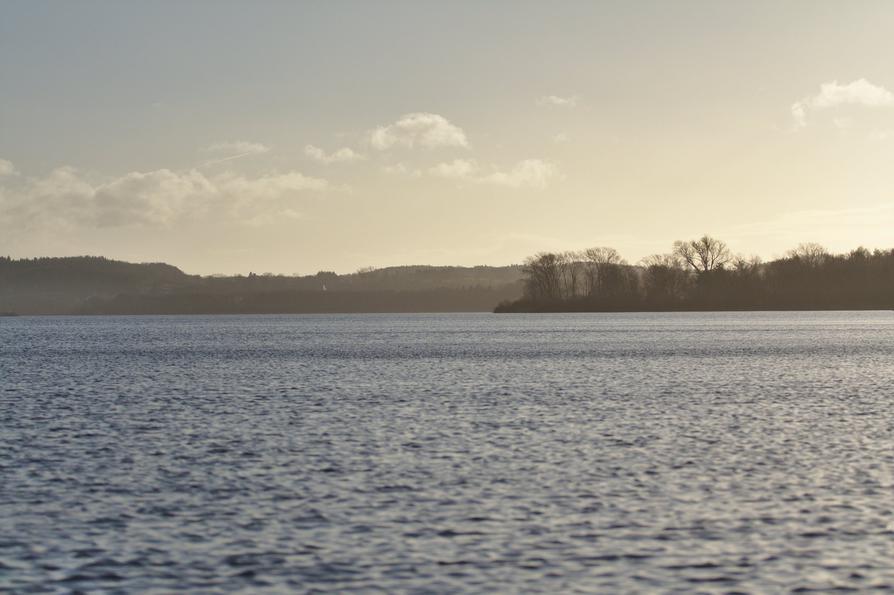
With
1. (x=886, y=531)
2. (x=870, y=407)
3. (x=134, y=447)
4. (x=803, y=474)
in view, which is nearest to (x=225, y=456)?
(x=134, y=447)

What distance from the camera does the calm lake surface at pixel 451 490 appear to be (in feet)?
55.8

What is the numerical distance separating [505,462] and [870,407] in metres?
22.9

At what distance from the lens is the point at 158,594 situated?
15.6m

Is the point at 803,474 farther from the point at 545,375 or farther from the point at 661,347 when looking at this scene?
the point at 661,347

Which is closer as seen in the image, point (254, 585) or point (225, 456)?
point (254, 585)

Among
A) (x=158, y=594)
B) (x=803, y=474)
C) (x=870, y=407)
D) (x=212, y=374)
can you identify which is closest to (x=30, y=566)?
(x=158, y=594)

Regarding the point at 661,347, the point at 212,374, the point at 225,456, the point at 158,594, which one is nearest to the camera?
the point at 158,594

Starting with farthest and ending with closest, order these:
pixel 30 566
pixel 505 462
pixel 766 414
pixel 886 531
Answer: pixel 766 414
pixel 505 462
pixel 886 531
pixel 30 566

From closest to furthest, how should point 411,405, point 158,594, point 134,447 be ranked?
1. point 158,594
2. point 134,447
3. point 411,405

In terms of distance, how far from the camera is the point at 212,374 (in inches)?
2891

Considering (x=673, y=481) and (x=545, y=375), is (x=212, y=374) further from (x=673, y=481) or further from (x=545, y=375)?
(x=673, y=481)

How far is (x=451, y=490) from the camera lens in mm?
24281

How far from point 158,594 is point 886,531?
45.6ft

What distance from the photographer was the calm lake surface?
55.8ft
